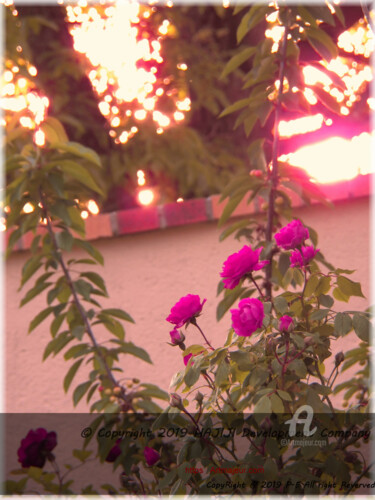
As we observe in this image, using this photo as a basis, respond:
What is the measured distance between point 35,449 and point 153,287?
0.84 meters

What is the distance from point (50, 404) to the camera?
8.03ft

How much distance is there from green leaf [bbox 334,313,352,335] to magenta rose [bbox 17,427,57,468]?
1035 mm

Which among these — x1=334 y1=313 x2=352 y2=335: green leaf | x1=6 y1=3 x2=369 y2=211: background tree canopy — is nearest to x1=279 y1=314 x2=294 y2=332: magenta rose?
x1=334 y1=313 x2=352 y2=335: green leaf

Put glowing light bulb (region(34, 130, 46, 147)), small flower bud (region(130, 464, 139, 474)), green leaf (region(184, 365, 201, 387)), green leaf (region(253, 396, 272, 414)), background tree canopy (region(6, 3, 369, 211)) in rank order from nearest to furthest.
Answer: green leaf (region(253, 396, 272, 414)), green leaf (region(184, 365, 201, 387)), small flower bud (region(130, 464, 139, 474)), glowing light bulb (region(34, 130, 46, 147)), background tree canopy (region(6, 3, 369, 211))

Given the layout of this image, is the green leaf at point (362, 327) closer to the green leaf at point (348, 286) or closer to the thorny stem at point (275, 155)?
the green leaf at point (348, 286)

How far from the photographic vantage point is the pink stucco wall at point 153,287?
2.37 meters

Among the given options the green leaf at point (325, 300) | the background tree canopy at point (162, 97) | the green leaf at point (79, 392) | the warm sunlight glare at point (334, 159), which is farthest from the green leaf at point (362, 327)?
the background tree canopy at point (162, 97)

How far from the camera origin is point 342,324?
4.13 ft

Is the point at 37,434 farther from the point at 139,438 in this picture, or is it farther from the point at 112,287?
the point at 112,287

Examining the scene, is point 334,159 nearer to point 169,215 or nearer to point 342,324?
point 169,215

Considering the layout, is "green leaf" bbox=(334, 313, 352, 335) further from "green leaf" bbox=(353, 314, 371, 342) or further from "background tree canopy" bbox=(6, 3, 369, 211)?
"background tree canopy" bbox=(6, 3, 369, 211)

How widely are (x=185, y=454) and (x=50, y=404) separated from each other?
1298mm

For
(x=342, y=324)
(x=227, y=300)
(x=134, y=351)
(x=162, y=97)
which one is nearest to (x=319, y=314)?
(x=342, y=324)

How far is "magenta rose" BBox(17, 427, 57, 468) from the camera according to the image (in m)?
1.83
